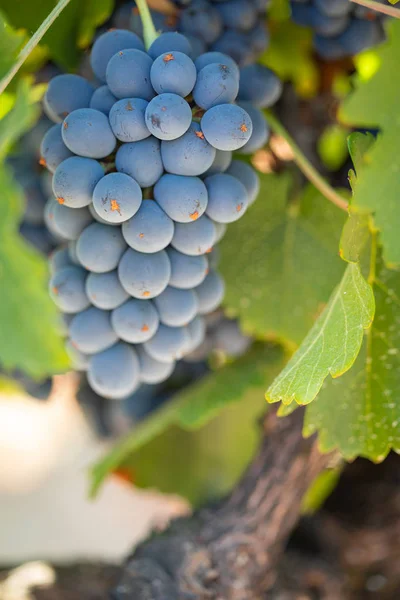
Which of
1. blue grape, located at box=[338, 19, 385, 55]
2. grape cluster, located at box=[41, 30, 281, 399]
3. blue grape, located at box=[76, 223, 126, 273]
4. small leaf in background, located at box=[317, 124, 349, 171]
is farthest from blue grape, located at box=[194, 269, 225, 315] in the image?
small leaf in background, located at box=[317, 124, 349, 171]

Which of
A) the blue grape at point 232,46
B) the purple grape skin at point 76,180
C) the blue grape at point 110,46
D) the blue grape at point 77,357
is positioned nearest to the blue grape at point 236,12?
the blue grape at point 232,46

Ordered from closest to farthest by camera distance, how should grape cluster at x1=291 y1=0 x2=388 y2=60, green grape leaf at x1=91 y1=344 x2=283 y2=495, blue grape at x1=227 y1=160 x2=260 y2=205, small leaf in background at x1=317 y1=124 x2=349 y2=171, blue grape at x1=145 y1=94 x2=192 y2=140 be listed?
blue grape at x1=145 y1=94 x2=192 y2=140 → blue grape at x1=227 y1=160 x2=260 y2=205 → grape cluster at x1=291 y1=0 x2=388 y2=60 → green grape leaf at x1=91 y1=344 x2=283 y2=495 → small leaf in background at x1=317 y1=124 x2=349 y2=171

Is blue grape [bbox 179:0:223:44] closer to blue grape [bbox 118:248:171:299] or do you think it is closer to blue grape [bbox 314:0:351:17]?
blue grape [bbox 314:0:351:17]

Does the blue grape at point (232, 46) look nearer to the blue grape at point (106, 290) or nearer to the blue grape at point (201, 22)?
the blue grape at point (201, 22)

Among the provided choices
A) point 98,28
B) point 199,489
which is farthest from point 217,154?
point 199,489

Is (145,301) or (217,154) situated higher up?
(217,154)

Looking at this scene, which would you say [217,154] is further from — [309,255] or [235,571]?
[235,571]

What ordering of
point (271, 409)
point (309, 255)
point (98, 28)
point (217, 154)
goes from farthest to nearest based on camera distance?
point (271, 409), point (309, 255), point (98, 28), point (217, 154)
